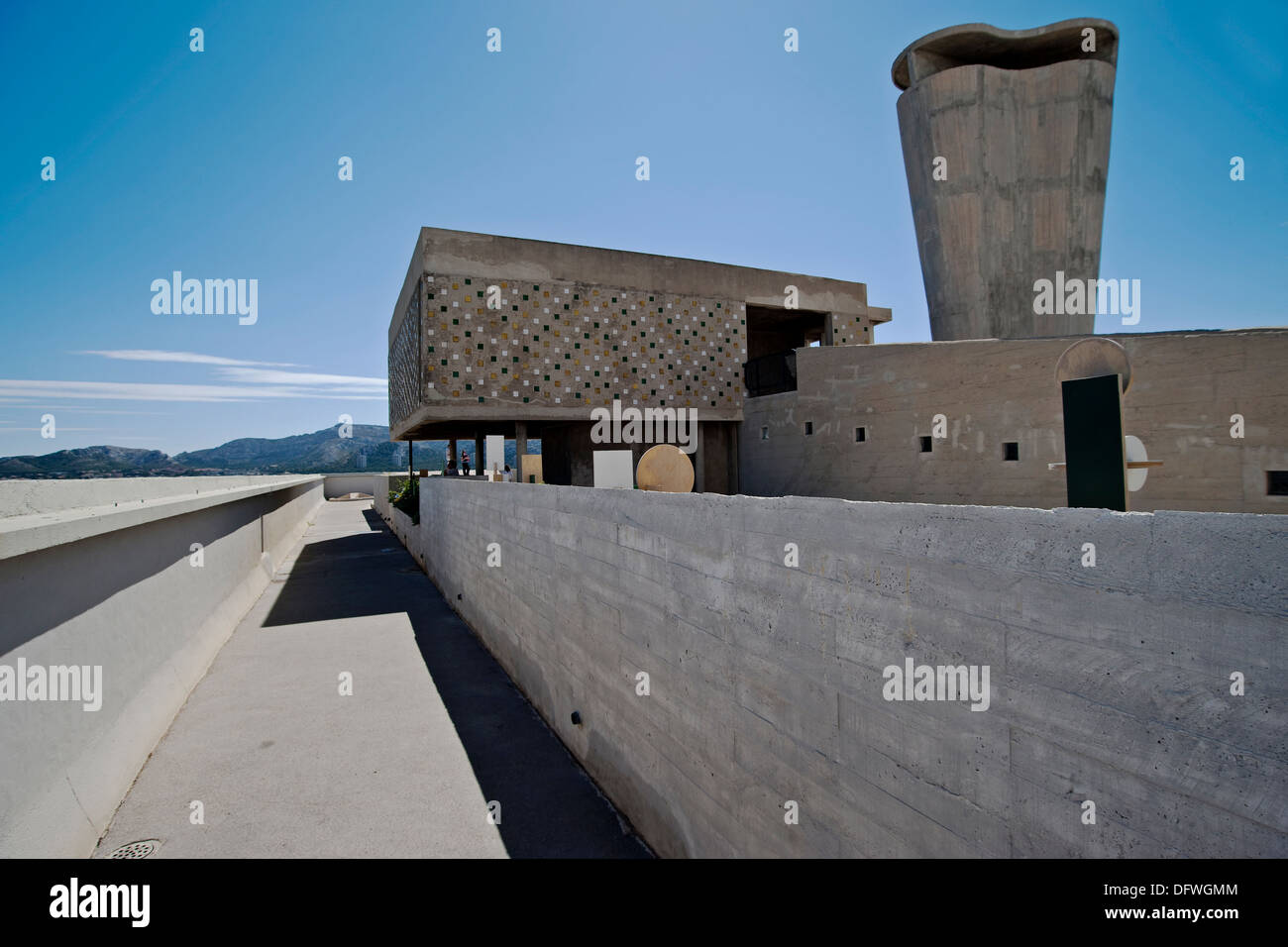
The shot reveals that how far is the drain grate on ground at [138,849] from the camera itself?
186 inches

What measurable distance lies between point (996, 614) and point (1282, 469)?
465 inches

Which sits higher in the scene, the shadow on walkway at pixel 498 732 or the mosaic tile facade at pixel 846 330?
the mosaic tile facade at pixel 846 330

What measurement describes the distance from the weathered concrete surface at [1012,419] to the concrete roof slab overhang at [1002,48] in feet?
40.0

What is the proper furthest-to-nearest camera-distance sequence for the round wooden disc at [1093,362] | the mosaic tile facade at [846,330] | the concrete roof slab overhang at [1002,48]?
1. the mosaic tile facade at [846,330]
2. the concrete roof slab overhang at [1002,48]
3. the round wooden disc at [1093,362]

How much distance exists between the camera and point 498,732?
277 inches

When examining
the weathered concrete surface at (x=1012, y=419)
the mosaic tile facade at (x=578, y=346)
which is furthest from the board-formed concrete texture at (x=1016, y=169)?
the weathered concrete surface at (x=1012, y=419)

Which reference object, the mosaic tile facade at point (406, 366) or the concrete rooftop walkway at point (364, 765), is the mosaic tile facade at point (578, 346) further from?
the concrete rooftop walkway at point (364, 765)

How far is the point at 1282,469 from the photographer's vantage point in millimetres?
9992

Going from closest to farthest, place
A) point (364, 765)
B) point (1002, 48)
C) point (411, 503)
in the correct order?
point (364, 765) → point (1002, 48) → point (411, 503)

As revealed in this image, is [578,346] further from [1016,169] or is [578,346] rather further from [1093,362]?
[1093,362]

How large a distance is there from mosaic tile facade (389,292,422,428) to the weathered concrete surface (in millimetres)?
9835

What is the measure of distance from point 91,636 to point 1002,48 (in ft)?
84.8

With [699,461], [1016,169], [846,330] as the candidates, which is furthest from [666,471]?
[1016,169]
